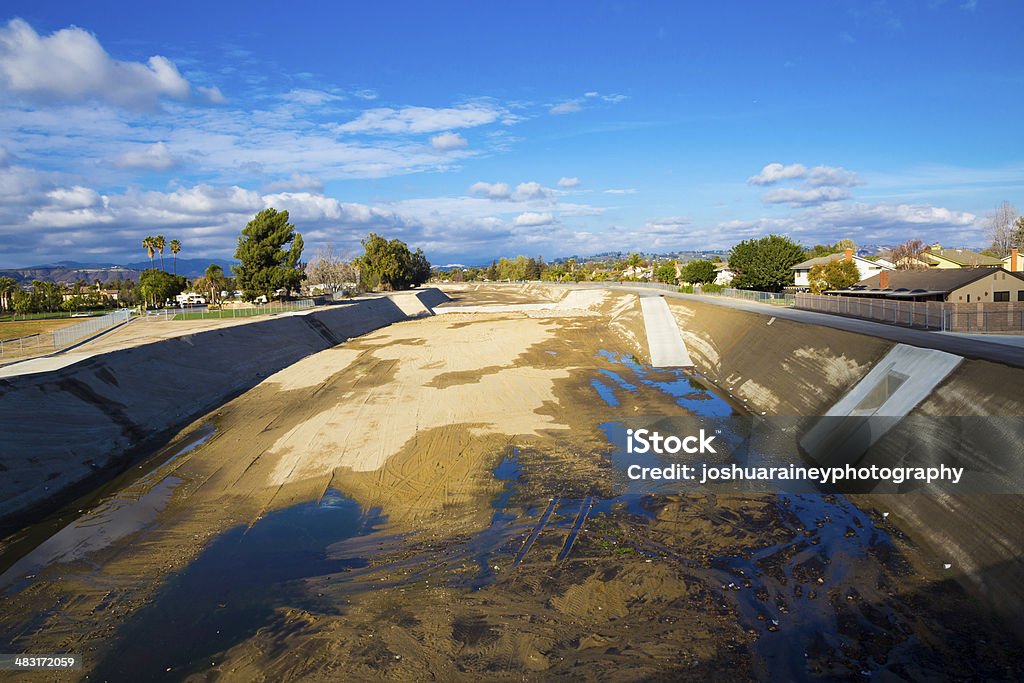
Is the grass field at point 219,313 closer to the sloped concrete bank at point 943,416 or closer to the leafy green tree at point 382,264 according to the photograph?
the sloped concrete bank at point 943,416

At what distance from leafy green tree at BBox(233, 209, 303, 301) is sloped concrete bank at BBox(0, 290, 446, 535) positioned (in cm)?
2880

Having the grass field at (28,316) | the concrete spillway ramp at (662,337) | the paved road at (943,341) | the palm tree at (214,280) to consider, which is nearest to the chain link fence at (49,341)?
the grass field at (28,316)

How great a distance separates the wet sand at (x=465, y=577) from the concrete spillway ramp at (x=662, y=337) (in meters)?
21.3

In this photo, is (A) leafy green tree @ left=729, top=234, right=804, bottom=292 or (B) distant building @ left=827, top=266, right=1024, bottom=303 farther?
(A) leafy green tree @ left=729, top=234, right=804, bottom=292

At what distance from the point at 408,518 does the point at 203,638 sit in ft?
19.2

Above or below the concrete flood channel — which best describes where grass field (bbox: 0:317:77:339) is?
above

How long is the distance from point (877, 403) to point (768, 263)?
63966 millimetres

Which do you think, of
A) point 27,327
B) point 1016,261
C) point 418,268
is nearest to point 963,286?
point 1016,261

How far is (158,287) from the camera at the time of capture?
88000 millimetres

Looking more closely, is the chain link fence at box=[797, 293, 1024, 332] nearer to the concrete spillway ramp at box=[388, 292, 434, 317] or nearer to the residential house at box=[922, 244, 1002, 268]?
the residential house at box=[922, 244, 1002, 268]

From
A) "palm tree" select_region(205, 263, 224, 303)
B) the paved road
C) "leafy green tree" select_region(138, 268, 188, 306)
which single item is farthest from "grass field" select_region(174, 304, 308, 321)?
the paved road

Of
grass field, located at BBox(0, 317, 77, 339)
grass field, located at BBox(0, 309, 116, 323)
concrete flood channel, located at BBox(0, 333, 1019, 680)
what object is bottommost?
concrete flood channel, located at BBox(0, 333, 1019, 680)

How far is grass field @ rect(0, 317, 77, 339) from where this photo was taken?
50.3 meters

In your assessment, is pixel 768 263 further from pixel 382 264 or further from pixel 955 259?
pixel 382 264
